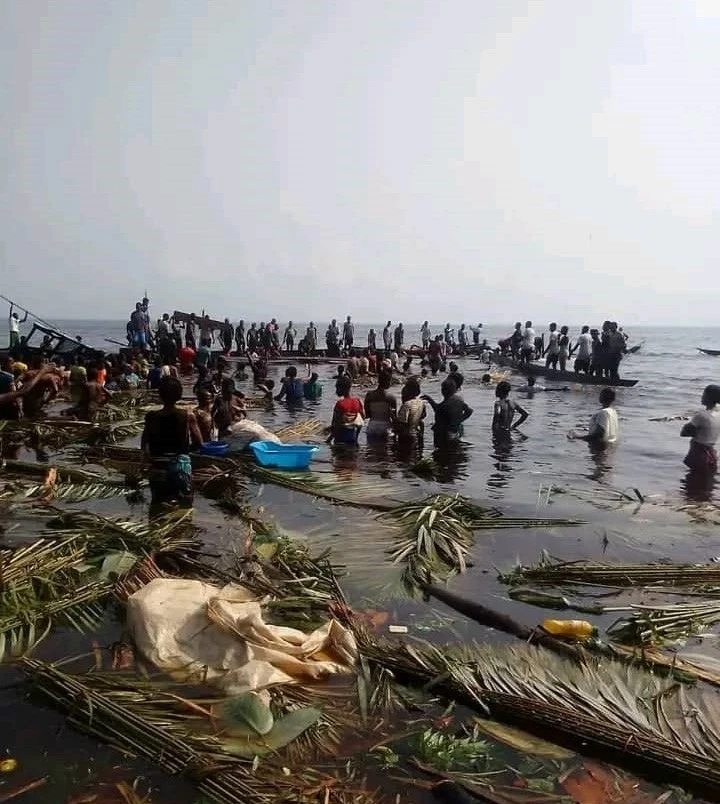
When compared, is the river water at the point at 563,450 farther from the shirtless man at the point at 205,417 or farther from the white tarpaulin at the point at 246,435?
the shirtless man at the point at 205,417

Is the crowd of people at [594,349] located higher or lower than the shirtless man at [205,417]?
higher

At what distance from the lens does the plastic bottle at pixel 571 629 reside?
180 inches

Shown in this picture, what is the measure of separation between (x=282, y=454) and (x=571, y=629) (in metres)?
5.26

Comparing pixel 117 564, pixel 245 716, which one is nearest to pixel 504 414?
pixel 117 564

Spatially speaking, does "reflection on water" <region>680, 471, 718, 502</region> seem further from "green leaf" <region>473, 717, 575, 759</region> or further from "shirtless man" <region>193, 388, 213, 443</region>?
"shirtless man" <region>193, 388, 213, 443</region>

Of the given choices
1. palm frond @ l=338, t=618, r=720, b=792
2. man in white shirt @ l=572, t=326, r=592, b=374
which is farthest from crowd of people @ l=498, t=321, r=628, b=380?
palm frond @ l=338, t=618, r=720, b=792

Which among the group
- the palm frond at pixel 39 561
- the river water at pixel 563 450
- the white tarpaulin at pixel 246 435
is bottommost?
the river water at pixel 563 450

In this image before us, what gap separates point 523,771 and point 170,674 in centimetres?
205

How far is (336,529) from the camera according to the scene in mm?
7020

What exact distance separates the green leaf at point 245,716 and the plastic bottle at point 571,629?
2149 mm

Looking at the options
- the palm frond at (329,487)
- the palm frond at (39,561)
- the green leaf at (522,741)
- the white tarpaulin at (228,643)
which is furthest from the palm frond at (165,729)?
the palm frond at (329,487)

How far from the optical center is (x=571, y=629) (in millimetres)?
4590

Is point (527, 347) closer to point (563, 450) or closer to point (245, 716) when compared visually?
point (563, 450)

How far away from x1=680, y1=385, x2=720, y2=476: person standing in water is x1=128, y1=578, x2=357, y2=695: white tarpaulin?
767 cm
